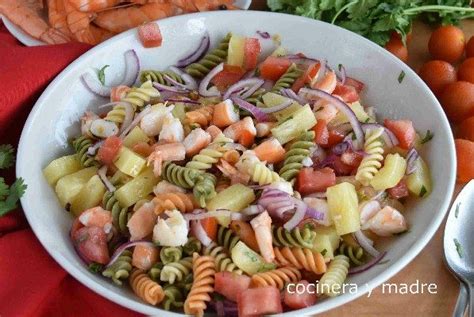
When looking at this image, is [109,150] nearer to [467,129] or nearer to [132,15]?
[132,15]

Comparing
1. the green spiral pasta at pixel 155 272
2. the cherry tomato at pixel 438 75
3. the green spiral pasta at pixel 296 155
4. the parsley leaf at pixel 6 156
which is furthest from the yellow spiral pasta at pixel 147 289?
the cherry tomato at pixel 438 75

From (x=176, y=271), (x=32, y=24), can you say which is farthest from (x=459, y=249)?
(x=32, y=24)

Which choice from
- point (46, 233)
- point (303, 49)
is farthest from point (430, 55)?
point (46, 233)

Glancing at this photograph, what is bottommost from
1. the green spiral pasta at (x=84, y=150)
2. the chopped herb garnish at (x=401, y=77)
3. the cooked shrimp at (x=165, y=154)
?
the green spiral pasta at (x=84, y=150)

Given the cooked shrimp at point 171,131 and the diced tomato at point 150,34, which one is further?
the diced tomato at point 150,34

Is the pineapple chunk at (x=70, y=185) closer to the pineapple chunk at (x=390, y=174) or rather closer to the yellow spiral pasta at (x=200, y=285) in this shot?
the yellow spiral pasta at (x=200, y=285)

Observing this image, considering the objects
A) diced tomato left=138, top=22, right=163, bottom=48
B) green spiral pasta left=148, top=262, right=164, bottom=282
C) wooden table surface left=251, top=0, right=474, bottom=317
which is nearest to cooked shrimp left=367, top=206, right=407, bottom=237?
wooden table surface left=251, top=0, right=474, bottom=317

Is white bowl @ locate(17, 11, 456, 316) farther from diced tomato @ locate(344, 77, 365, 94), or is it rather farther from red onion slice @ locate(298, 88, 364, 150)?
red onion slice @ locate(298, 88, 364, 150)
